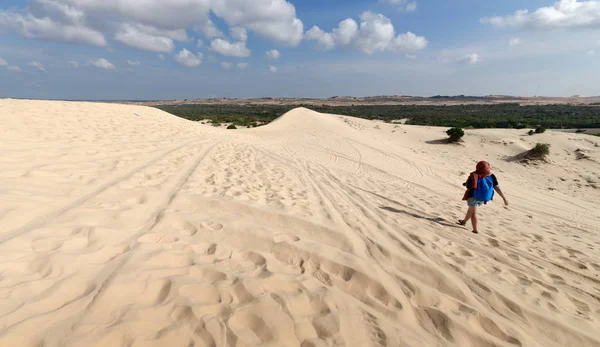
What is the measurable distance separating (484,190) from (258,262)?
3653mm

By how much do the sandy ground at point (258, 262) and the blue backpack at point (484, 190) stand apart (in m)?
0.57

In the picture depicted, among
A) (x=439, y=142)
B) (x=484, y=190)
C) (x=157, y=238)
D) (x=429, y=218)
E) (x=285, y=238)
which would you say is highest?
(x=484, y=190)

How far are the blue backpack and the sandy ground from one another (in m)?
0.57

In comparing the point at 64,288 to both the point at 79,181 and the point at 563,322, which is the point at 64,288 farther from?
the point at 563,322

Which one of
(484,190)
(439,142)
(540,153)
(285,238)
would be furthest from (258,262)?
(439,142)

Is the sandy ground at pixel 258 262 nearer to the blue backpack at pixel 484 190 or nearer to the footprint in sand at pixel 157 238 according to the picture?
the footprint in sand at pixel 157 238

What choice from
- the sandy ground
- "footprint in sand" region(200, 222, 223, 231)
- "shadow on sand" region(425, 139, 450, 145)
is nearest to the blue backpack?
the sandy ground

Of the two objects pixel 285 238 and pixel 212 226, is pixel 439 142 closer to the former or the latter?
pixel 285 238

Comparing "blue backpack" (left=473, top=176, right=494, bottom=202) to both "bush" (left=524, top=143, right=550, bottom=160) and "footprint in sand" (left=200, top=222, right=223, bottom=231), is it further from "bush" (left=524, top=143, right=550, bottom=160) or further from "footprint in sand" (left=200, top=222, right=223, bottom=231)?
"bush" (left=524, top=143, right=550, bottom=160)

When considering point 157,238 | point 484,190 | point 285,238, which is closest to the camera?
point 157,238

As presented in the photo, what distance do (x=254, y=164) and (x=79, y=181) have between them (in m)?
4.15

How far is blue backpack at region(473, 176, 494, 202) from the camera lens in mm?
4605

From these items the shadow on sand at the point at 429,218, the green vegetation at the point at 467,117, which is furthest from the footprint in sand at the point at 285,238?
the green vegetation at the point at 467,117

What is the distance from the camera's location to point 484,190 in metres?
4.62
